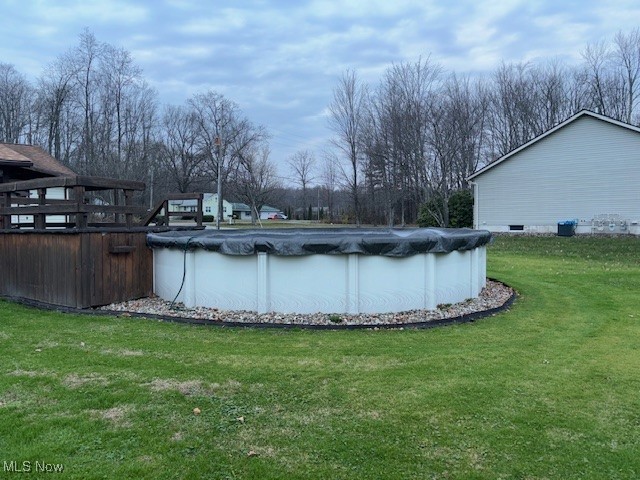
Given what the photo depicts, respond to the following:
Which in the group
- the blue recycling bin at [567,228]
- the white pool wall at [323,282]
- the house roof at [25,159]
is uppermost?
the house roof at [25,159]

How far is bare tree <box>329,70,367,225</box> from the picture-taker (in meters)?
33.3

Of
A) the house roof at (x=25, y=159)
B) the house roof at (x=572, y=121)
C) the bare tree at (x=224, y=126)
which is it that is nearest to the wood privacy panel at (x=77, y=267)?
the house roof at (x=25, y=159)

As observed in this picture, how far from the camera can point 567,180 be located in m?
18.9

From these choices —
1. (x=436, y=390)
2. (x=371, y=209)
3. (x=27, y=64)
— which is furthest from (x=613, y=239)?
(x=27, y=64)

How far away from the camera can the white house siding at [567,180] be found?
17.7 meters

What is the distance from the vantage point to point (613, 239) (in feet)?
54.6

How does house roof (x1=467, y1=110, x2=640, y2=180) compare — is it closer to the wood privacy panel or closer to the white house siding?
the white house siding

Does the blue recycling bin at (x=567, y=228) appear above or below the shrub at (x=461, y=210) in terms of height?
below

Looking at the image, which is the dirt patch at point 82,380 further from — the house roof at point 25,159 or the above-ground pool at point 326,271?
the house roof at point 25,159

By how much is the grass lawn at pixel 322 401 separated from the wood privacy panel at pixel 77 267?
90cm

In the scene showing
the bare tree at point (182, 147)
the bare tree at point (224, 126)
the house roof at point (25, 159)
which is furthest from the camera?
the bare tree at point (224, 126)

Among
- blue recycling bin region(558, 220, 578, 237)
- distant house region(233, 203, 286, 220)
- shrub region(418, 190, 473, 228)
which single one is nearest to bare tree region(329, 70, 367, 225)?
shrub region(418, 190, 473, 228)

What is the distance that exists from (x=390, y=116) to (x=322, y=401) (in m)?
26.8

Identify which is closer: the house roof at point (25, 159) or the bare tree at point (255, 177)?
the house roof at point (25, 159)
